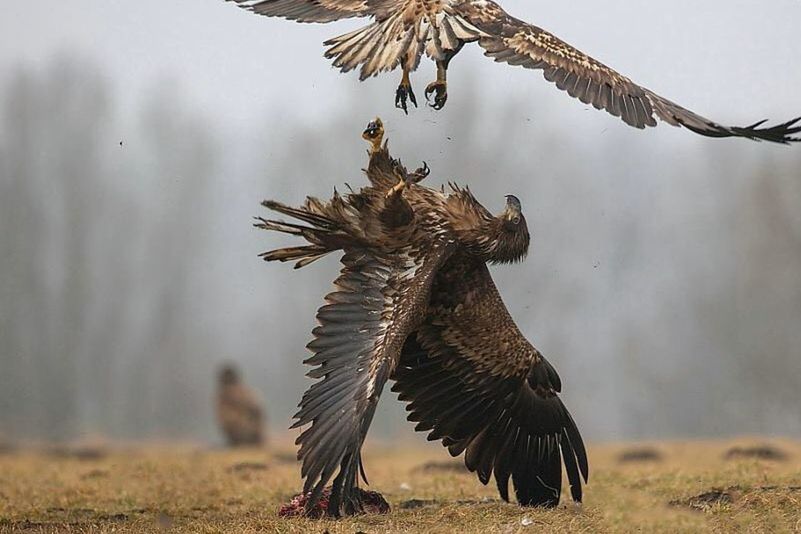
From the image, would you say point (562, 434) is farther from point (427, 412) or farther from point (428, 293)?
point (428, 293)

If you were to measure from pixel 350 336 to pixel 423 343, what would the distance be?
908mm

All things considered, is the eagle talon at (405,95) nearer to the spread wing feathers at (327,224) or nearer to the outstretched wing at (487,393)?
the spread wing feathers at (327,224)

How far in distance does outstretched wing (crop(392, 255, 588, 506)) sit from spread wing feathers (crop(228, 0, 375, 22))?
1.87 meters

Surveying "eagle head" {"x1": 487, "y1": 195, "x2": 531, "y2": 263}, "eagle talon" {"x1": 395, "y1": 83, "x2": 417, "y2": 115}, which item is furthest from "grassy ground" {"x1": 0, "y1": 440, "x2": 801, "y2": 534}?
"eagle talon" {"x1": 395, "y1": 83, "x2": 417, "y2": 115}

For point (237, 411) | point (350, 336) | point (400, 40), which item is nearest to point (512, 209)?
point (400, 40)

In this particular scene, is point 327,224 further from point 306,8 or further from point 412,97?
point 306,8

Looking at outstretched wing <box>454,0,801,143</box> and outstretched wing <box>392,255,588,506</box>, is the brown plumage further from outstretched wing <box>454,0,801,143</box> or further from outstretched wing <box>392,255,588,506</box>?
outstretched wing <box>454,0,801,143</box>

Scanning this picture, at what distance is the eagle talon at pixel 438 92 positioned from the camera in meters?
7.46

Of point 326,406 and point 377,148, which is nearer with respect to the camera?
point 326,406

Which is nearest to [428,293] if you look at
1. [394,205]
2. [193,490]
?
[394,205]

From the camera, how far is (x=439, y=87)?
747 cm

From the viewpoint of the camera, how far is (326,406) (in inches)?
265

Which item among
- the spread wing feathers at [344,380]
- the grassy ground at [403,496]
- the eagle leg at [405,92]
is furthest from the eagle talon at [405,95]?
the grassy ground at [403,496]

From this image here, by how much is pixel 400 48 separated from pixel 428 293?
1435mm
